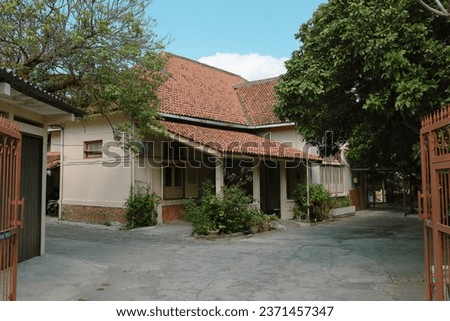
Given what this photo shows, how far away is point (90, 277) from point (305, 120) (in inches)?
220

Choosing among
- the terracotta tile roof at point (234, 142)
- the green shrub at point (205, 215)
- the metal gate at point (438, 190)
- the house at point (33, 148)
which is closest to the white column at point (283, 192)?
the terracotta tile roof at point (234, 142)

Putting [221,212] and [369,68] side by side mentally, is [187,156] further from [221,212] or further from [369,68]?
[369,68]

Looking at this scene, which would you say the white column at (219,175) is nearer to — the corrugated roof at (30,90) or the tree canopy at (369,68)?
the tree canopy at (369,68)

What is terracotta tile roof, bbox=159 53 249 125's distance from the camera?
16.1 m

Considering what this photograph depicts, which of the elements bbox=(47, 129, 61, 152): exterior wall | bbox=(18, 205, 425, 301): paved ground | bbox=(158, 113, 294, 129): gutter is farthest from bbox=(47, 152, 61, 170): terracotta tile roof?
bbox=(158, 113, 294, 129): gutter

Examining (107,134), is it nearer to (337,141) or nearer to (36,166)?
(36,166)

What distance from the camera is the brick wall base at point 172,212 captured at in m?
15.5

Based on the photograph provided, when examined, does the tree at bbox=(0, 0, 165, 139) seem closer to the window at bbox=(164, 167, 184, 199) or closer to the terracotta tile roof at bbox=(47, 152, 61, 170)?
the window at bbox=(164, 167, 184, 199)

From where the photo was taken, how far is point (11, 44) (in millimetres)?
9438

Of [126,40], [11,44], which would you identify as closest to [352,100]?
[126,40]

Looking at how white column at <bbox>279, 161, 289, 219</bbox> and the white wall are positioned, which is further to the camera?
white column at <bbox>279, 161, 289, 219</bbox>

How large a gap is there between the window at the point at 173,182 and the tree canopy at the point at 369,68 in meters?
7.55

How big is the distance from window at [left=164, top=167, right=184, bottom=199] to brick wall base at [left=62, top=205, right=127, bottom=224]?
1.90 m

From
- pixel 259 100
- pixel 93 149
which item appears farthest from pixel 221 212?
pixel 259 100
